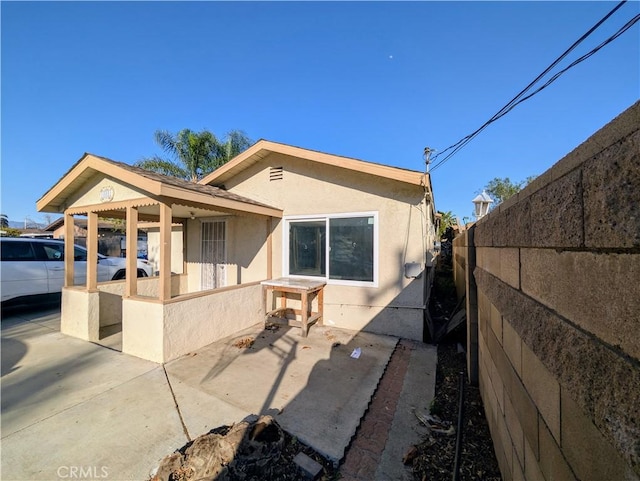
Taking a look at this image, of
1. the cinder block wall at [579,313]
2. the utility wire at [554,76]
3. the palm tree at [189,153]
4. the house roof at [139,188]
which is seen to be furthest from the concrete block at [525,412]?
the palm tree at [189,153]

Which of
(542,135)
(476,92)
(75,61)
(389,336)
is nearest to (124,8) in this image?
(75,61)

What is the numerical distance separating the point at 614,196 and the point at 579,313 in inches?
17.4

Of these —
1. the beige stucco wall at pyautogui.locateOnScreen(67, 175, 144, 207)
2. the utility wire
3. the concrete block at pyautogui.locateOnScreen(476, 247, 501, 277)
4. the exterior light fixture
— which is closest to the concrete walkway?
the concrete block at pyautogui.locateOnScreen(476, 247, 501, 277)

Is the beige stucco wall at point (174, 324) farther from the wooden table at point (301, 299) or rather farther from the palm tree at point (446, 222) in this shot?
the palm tree at point (446, 222)

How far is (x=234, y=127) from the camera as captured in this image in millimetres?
14859

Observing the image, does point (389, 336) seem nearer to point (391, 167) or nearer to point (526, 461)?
point (391, 167)

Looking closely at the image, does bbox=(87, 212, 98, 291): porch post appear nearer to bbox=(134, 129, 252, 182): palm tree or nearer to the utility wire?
bbox=(134, 129, 252, 182): palm tree

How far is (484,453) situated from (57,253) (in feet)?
36.8

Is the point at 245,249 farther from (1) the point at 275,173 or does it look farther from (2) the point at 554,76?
(2) the point at 554,76

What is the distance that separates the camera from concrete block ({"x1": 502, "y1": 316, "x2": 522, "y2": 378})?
1.69 m

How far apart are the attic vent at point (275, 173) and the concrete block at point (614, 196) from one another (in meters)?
6.65

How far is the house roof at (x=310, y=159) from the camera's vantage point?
5090mm
